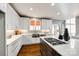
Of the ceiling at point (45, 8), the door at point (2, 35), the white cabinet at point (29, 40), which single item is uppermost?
the ceiling at point (45, 8)

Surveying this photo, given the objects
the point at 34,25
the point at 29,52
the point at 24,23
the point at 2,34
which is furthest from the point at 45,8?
the point at 2,34

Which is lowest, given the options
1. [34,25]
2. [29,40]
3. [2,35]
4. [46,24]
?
[29,40]

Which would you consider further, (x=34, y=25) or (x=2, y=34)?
(x=34, y=25)

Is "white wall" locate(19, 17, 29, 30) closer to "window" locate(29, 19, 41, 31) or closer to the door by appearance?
"window" locate(29, 19, 41, 31)

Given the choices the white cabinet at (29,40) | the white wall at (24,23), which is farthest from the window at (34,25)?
the white cabinet at (29,40)

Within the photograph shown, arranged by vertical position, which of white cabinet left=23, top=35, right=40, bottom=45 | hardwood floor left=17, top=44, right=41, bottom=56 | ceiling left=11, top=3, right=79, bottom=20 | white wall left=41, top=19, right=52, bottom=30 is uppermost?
ceiling left=11, top=3, right=79, bottom=20

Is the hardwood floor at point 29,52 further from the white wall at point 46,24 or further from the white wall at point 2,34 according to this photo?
the white wall at point 46,24

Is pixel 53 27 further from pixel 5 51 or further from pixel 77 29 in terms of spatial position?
pixel 5 51

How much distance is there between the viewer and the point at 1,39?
7.11 feet

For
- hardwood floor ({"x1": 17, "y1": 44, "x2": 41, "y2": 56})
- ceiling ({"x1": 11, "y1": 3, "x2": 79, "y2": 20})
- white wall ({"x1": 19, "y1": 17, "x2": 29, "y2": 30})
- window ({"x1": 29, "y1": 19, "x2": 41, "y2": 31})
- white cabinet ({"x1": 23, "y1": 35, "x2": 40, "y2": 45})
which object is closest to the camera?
ceiling ({"x1": 11, "y1": 3, "x2": 79, "y2": 20})

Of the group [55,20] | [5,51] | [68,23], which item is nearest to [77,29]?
[68,23]

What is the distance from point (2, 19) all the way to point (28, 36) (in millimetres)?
4962

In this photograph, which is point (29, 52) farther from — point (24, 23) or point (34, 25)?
point (34, 25)

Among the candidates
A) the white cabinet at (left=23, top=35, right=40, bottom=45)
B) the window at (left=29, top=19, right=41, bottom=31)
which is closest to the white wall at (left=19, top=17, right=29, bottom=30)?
the window at (left=29, top=19, right=41, bottom=31)
